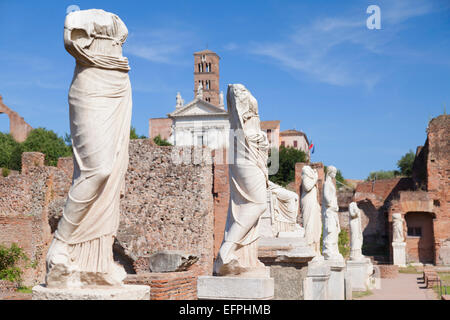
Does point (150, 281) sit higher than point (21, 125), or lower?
lower

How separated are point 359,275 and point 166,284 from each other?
31.3ft

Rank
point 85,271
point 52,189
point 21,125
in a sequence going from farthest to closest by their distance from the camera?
point 21,125, point 52,189, point 85,271

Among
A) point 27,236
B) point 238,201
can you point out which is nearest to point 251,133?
point 238,201

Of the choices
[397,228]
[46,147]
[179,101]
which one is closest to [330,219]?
[397,228]

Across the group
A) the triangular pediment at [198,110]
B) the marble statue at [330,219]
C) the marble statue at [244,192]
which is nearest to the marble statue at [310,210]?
the marble statue at [330,219]

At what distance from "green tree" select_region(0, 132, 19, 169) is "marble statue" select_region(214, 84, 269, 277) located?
134 feet

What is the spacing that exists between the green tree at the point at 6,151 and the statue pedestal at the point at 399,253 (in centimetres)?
2966

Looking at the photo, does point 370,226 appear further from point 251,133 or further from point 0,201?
point 251,133

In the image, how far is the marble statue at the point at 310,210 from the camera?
9859 mm

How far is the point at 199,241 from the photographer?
57.0 feet

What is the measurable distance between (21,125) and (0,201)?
33.1 m

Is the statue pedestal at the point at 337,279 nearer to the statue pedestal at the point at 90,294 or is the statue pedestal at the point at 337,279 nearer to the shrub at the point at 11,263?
the statue pedestal at the point at 90,294

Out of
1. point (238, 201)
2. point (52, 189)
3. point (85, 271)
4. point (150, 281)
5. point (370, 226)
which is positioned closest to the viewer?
point (85, 271)

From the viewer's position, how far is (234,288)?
527cm
